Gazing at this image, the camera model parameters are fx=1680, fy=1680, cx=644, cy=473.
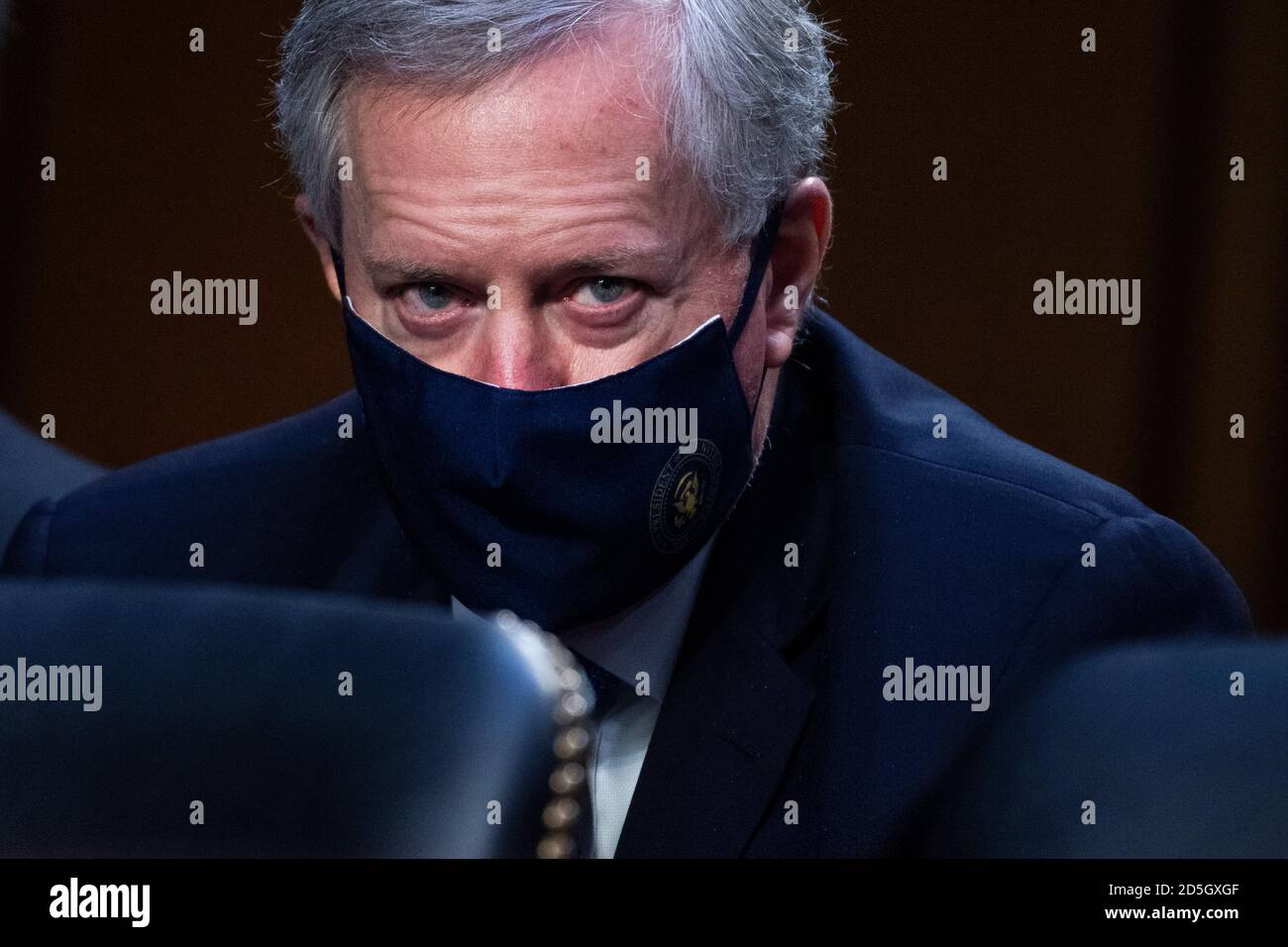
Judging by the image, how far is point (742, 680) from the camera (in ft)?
4.79

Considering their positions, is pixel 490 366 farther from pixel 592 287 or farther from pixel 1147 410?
pixel 1147 410

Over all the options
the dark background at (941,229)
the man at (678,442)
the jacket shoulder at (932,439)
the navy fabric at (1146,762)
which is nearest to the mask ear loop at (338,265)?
the man at (678,442)

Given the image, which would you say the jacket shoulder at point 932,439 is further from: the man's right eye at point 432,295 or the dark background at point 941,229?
the man's right eye at point 432,295

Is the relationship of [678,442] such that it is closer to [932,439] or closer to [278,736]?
[932,439]

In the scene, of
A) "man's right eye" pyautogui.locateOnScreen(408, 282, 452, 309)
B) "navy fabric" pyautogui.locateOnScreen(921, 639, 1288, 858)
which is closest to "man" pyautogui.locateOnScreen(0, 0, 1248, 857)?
"man's right eye" pyautogui.locateOnScreen(408, 282, 452, 309)

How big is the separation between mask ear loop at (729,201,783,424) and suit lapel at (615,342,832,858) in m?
0.10

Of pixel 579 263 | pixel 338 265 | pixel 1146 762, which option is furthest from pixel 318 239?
pixel 1146 762

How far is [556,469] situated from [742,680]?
0.27 m

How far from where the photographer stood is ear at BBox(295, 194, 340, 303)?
1513 millimetres

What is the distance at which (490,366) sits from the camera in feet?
4.45

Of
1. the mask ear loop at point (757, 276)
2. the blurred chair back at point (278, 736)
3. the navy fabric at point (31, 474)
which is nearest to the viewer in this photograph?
the blurred chair back at point (278, 736)

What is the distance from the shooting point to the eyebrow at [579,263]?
136cm

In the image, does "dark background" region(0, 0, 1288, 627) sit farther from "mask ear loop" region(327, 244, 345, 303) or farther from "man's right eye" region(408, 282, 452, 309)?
"man's right eye" region(408, 282, 452, 309)
